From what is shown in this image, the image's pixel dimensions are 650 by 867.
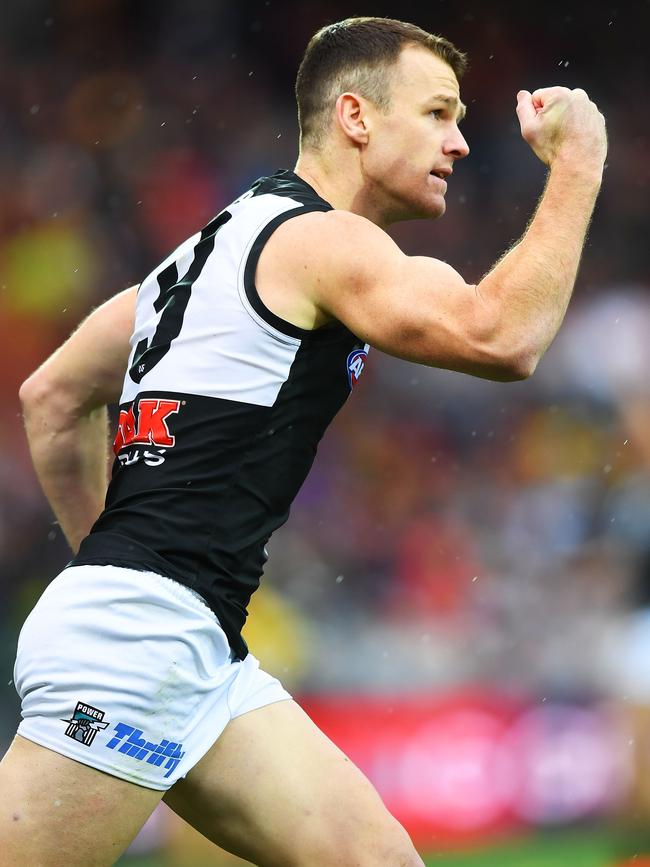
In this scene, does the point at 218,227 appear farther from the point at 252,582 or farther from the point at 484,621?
the point at 484,621

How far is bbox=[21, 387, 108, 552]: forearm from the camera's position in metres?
3.67

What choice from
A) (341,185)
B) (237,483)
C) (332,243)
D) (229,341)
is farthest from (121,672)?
(341,185)

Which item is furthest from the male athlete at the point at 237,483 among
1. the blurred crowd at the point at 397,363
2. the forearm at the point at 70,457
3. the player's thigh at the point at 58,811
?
the blurred crowd at the point at 397,363

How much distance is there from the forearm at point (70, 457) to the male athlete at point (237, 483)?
21.6 inches

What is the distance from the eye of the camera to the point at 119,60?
11.0 meters

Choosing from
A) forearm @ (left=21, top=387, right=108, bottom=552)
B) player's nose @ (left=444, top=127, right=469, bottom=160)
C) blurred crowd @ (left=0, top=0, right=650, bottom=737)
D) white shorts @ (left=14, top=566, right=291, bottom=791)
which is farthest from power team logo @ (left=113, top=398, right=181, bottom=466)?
blurred crowd @ (left=0, top=0, right=650, bottom=737)

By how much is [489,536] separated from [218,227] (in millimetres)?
6533

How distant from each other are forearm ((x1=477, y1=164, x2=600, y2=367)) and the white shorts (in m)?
0.91

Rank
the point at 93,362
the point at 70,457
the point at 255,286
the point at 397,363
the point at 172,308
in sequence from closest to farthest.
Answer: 1. the point at 255,286
2. the point at 172,308
3. the point at 93,362
4. the point at 70,457
5. the point at 397,363

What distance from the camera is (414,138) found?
329 centimetres

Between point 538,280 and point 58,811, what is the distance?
150 centimetres

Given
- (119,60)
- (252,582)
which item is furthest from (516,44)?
(252,582)

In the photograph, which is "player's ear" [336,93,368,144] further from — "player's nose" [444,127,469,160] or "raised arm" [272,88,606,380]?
"raised arm" [272,88,606,380]

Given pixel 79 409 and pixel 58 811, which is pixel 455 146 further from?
pixel 58 811
